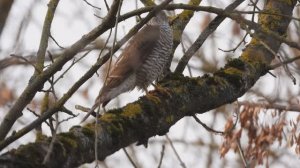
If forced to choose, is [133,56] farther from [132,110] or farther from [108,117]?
[108,117]

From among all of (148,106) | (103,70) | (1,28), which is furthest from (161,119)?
(103,70)

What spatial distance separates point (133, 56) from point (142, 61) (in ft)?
1.01

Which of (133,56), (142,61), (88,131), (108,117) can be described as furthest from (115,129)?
(142,61)

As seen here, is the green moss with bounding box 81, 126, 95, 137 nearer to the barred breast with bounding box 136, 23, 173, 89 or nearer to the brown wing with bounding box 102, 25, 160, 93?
the brown wing with bounding box 102, 25, 160, 93

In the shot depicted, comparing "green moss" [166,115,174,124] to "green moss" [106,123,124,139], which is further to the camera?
"green moss" [166,115,174,124]

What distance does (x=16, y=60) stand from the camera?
12.7ft

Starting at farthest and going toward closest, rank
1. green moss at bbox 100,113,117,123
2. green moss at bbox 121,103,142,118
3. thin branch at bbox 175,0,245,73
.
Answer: thin branch at bbox 175,0,245,73 → green moss at bbox 121,103,142,118 → green moss at bbox 100,113,117,123

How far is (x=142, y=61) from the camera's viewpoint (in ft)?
19.0

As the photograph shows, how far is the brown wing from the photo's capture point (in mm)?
5478

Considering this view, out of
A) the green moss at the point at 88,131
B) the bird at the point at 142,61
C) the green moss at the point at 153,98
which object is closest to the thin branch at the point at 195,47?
the bird at the point at 142,61

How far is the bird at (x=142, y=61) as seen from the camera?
5.44 metres

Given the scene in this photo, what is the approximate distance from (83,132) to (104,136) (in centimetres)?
16

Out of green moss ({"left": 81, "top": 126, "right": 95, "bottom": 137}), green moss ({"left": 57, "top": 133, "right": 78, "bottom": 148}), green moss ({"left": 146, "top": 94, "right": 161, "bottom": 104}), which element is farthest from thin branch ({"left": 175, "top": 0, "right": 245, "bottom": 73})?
green moss ({"left": 57, "top": 133, "right": 78, "bottom": 148})

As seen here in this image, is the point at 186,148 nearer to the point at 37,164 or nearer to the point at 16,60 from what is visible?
the point at 16,60
